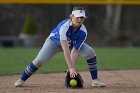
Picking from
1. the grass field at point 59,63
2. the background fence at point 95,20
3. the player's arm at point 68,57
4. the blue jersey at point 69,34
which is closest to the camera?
the player's arm at point 68,57

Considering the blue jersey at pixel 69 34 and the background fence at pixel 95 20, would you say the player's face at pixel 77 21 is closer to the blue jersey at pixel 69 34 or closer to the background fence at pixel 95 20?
the blue jersey at pixel 69 34

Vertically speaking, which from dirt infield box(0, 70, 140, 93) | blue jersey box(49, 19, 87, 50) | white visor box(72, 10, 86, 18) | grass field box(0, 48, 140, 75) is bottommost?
grass field box(0, 48, 140, 75)

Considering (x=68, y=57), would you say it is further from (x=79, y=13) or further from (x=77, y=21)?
(x=79, y=13)

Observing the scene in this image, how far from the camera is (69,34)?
7.87 m

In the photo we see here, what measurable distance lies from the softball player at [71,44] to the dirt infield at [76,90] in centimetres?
26

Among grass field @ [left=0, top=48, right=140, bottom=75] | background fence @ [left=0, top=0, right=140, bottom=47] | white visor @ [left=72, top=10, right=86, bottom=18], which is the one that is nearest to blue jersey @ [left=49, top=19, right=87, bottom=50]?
white visor @ [left=72, top=10, right=86, bottom=18]

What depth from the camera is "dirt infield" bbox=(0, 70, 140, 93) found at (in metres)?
7.79

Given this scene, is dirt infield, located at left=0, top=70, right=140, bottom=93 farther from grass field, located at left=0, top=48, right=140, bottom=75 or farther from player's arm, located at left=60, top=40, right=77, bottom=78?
grass field, located at left=0, top=48, right=140, bottom=75

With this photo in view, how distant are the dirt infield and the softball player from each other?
26cm

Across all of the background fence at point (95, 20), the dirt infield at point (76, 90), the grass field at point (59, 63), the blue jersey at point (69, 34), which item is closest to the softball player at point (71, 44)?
the blue jersey at point (69, 34)

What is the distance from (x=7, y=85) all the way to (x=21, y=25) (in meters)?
21.1

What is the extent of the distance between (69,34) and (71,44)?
0.71ft

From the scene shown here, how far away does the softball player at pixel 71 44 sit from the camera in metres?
7.69

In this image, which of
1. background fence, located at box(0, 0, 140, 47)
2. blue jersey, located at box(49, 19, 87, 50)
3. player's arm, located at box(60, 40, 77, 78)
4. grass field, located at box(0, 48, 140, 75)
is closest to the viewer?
player's arm, located at box(60, 40, 77, 78)
